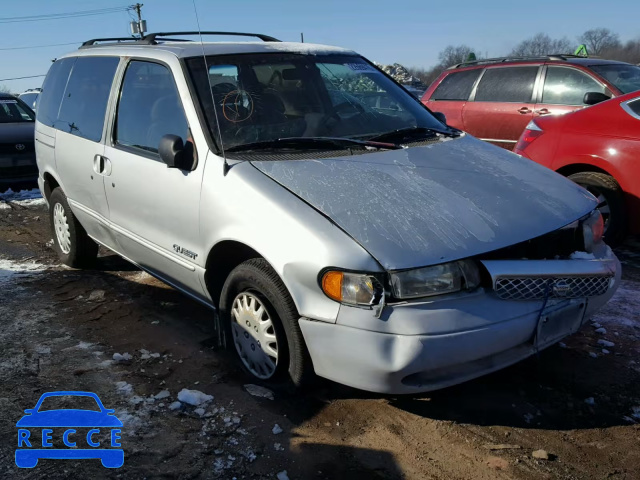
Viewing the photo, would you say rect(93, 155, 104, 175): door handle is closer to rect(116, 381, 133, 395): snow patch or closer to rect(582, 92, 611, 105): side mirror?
rect(116, 381, 133, 395): snow patch

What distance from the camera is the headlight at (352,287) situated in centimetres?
263

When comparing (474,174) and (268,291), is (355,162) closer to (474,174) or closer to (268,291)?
(474,174)

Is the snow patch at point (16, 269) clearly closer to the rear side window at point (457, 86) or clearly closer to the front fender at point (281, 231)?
the front fender at point (281, 231)

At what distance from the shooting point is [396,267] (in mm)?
2602

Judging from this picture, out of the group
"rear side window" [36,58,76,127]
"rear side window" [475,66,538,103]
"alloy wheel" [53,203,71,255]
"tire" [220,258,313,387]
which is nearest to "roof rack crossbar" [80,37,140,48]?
"rear side window" [36,58,76,127]

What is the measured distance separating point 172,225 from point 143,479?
1.57 m

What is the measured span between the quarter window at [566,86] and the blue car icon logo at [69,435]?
670cm

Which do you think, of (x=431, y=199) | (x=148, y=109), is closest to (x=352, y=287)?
(x=431, y=199)

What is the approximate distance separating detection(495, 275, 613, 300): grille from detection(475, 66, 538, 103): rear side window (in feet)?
18.3

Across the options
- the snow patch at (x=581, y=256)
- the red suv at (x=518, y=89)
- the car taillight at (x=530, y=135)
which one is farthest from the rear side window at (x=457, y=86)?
the snow patch at (x=581, y=256)

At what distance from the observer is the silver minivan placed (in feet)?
8.75

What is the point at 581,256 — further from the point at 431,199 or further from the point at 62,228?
the point at 62,228

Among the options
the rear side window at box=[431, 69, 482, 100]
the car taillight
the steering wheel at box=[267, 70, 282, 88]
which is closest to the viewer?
the steering wheel at box=[267, 70, 282, 88]

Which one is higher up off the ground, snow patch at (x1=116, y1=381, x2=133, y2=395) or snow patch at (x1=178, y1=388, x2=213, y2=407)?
snow patch at (x1=178, y1=388, x2=213, y2=407)
